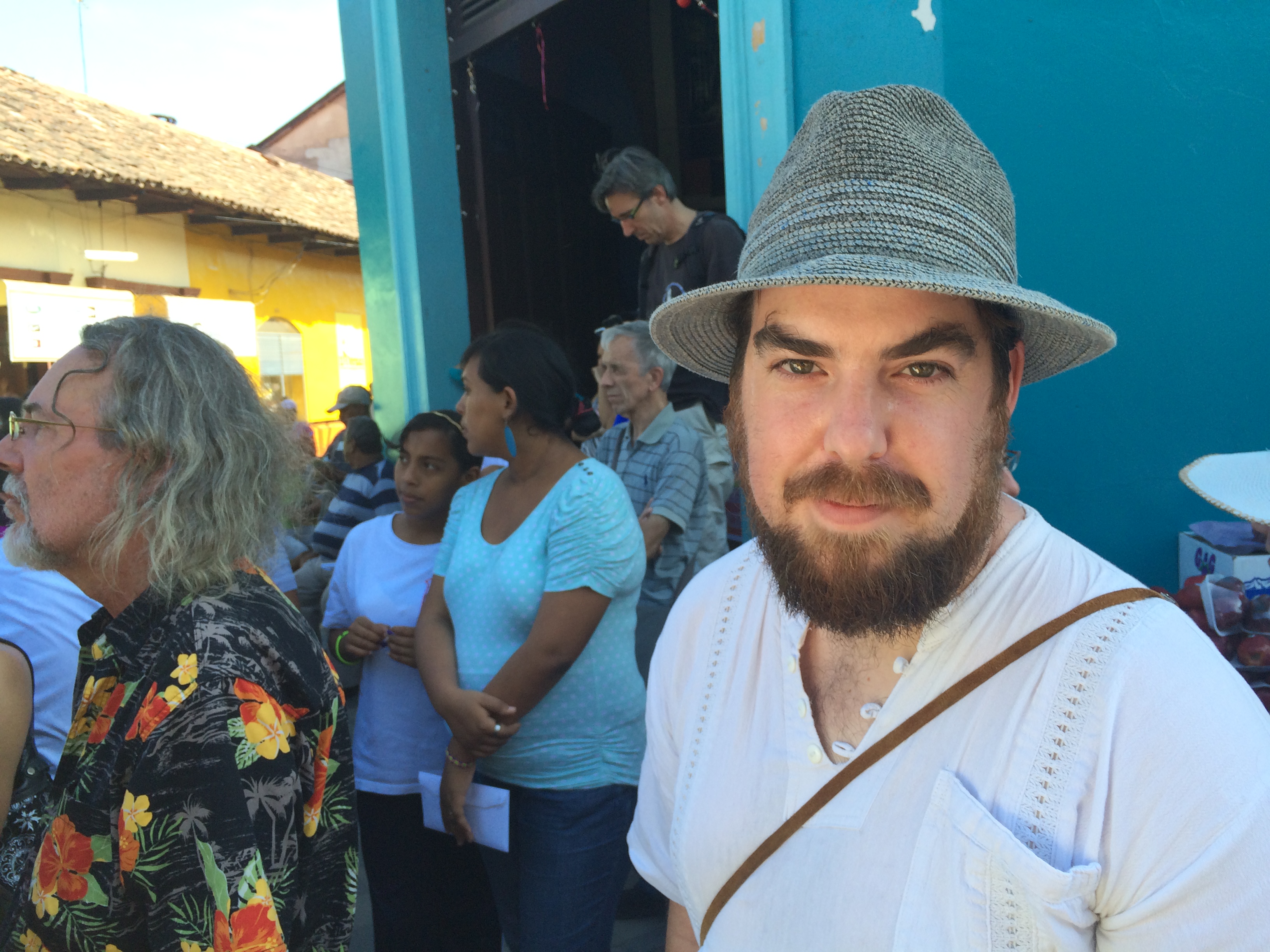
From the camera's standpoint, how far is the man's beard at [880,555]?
1076 mm

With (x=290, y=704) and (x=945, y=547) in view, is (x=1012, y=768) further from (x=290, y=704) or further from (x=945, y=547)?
(x=290, y=704)

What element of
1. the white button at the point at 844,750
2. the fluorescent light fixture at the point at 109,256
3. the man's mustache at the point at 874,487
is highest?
the fluorescent light fixture at the point at 109,256

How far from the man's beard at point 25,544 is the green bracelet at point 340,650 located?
929 millimetres

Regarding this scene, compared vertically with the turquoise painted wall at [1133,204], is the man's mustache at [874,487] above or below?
below

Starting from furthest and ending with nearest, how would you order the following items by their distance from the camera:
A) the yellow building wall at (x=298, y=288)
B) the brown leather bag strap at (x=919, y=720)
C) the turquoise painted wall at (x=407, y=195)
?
1. the yellow building wall at (x=298, y=288)
2. the turquoise painted wall at (x=407, y=195)
3. the brown leather bag strap at (x=919, y=720)

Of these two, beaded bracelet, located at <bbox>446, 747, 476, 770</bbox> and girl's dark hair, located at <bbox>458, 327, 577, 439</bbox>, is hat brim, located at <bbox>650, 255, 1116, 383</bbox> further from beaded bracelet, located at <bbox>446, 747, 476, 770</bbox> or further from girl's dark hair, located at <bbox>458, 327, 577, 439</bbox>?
beaded bracelet, located at <bbox>446, 747, 476, 770</bbox>

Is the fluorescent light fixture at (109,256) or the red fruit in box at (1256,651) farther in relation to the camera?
the fluorescent light fixture at (109,256)

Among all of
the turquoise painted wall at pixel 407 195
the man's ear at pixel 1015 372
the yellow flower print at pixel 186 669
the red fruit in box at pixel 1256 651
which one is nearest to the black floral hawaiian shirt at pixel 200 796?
the yellow flower print at pixel 186 669

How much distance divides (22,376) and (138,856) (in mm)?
12951

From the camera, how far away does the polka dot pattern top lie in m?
2.26

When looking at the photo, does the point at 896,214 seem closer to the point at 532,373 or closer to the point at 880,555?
the point at 880,555

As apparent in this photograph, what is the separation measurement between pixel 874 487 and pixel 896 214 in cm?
35

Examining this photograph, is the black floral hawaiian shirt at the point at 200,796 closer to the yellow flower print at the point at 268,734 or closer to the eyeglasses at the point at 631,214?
the yellow flower print at the point at 268,734

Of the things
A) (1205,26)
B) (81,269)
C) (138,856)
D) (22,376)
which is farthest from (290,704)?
(81,269)
